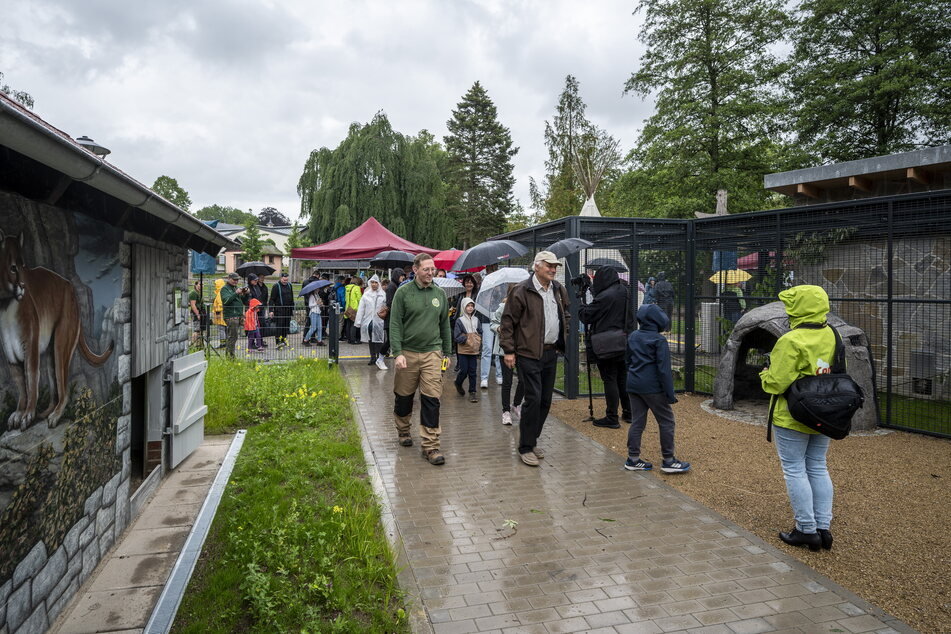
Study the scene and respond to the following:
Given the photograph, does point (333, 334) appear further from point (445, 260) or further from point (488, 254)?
point (445, 260)

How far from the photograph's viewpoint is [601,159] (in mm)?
29969

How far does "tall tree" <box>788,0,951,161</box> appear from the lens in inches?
632

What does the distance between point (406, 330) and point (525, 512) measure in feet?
7.28

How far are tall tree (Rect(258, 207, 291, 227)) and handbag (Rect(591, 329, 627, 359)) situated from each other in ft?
342

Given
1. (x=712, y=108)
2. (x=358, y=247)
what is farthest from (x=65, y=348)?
(x=712, y=108)

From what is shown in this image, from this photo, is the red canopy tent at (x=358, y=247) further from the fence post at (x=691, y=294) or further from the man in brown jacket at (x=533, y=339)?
the man in brown jacket at (x=533, y=339)

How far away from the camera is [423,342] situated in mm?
6184

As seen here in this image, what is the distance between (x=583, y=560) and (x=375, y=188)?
2814cm

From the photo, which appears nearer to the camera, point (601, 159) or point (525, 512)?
point (525, 512)

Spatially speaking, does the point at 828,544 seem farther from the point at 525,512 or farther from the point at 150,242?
the point at 150,242

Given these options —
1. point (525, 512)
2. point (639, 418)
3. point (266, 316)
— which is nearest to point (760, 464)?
point (639, 418)

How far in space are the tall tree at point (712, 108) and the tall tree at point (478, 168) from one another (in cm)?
2291

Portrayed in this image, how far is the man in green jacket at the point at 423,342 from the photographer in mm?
6121

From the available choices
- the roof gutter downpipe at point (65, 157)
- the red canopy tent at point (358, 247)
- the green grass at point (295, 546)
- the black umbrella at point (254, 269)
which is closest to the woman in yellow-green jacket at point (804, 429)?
the green grass at point (295, 546)
